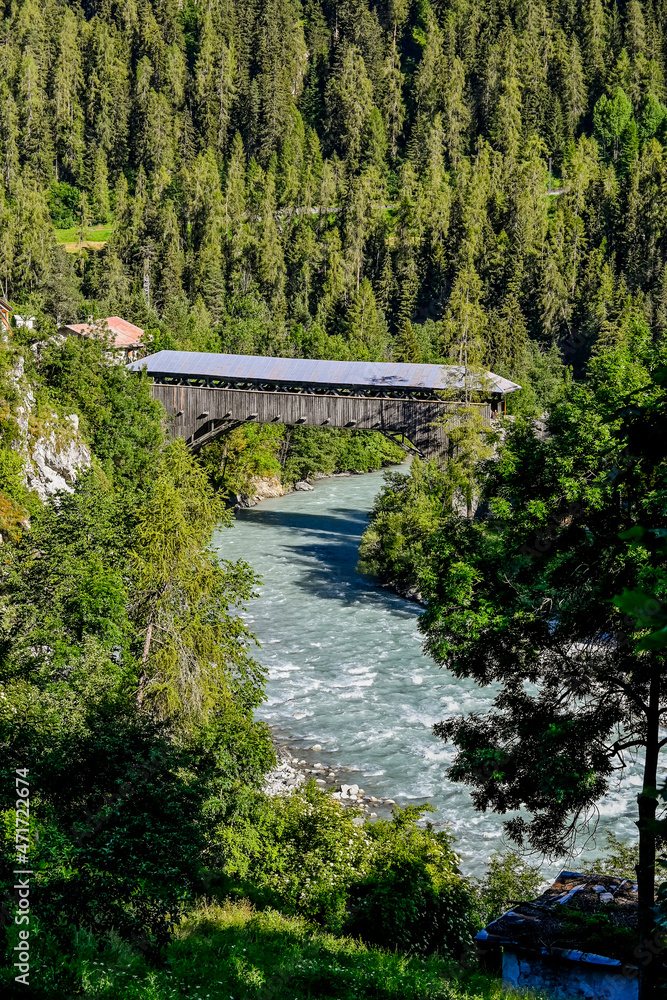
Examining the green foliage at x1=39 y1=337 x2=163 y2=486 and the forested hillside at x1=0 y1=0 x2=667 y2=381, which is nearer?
the green foliage at x1=39 y1=337 x2=163 y2=486

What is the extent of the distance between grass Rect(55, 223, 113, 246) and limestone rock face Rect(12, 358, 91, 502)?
170 ft

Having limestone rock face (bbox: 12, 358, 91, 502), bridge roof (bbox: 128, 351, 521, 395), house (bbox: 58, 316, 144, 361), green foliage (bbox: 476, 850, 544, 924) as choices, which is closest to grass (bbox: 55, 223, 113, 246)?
house (bbox: 58, 316, 144, 361)

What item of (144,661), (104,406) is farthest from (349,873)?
(104,406)

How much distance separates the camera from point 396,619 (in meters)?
25.6

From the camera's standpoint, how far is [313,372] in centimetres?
3453

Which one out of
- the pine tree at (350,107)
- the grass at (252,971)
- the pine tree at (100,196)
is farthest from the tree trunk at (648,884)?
the pine tree at (350,107)

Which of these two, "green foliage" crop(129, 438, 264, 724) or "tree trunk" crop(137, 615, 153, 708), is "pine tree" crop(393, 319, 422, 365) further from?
"tree trunk" crop(137, 615, 153, 708)

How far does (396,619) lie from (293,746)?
8258 millimetres

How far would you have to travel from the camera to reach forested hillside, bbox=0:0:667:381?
61.7 meters

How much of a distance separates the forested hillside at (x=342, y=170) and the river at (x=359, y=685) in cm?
1550

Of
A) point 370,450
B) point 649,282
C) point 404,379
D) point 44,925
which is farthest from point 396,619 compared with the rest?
point 649,282

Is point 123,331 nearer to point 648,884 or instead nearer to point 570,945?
point 570,945

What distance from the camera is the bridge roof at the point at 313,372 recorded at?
32.6 meters

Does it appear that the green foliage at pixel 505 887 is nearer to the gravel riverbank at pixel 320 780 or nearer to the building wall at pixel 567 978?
the building wall at pixel 567 978
